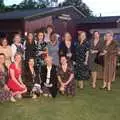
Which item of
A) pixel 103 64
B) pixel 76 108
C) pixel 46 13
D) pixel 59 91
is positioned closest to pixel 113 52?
pixel 103 64

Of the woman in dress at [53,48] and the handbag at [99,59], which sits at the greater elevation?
the woman in dress at [53,48]

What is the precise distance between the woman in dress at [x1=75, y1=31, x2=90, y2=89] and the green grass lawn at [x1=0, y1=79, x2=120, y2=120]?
1.14 m

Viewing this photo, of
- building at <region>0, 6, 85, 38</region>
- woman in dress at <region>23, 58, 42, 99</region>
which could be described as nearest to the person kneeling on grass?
woman in dress at <region>23, 58, 42, 99</region>

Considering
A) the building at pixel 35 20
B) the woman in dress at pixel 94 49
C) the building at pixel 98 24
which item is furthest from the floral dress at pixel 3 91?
the building at pixel 98 24

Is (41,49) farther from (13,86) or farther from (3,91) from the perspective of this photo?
(3,91)

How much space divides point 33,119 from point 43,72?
2.98m

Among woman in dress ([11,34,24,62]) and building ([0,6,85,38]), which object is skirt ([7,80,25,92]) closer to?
woman in dress ([11,34,24,62])

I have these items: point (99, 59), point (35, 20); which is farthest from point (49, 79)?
point (35, 20)

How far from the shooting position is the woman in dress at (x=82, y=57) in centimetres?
1230

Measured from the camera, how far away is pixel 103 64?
12.5m

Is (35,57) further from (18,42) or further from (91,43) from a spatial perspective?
(91,43)

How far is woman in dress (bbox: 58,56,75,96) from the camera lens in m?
11.0

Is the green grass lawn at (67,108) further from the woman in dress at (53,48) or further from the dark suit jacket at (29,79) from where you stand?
the woman in dress at (53,48)

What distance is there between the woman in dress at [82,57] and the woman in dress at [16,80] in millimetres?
2235
